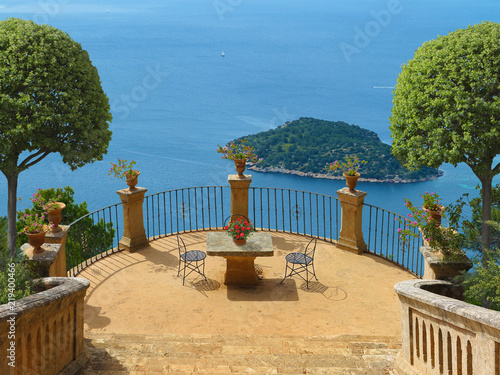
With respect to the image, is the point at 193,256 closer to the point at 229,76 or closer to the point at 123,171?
the point at 123,171

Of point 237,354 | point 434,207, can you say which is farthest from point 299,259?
point 237,354

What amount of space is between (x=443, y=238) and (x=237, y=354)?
3.21 metres

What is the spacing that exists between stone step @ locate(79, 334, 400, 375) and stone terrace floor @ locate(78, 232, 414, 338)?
82 centimetres

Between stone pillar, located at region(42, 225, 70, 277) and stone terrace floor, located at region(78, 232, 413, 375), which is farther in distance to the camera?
stone pillar, located at region(42, 225, 70, 277)

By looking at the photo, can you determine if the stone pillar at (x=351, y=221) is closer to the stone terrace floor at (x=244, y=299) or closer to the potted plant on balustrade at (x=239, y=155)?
the stone terrace floor at (x=244, y=299)

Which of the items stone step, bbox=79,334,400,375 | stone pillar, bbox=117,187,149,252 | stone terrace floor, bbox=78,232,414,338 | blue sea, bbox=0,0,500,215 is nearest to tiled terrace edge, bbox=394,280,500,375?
stone step, bbox=79,334,400,375

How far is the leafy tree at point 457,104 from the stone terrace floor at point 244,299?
7.41 ft

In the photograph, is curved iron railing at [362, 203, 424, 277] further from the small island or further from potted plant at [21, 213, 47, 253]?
→ the small island

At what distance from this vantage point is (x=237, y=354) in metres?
5.88

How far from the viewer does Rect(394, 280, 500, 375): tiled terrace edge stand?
3.79 m

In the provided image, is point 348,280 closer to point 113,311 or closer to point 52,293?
point 113,311

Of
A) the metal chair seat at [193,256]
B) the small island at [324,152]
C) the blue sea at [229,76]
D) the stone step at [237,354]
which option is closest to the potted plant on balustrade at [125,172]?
the metal chair seat at [193,256]

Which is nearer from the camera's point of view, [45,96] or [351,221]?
[45,96]

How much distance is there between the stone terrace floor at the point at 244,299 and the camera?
7.54m
